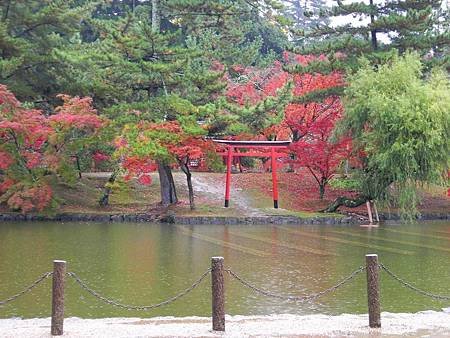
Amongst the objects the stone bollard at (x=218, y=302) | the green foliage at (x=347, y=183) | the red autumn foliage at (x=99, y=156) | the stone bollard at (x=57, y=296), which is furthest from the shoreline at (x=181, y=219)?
the stone bollard at (x=57, y=296)

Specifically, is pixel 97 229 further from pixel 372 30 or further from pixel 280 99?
pixel 372 30

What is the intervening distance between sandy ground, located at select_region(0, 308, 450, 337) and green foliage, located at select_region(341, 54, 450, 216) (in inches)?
496

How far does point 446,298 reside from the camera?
28.7ft

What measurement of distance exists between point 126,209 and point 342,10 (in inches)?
474

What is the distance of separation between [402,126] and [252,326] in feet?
46.4

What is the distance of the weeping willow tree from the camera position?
1967 cm

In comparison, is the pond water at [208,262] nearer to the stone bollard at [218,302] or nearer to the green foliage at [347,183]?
the stone bollard at [218,302]

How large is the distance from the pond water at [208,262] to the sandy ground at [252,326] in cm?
61

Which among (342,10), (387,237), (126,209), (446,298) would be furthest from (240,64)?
(446,298)

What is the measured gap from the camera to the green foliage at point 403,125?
19656mm

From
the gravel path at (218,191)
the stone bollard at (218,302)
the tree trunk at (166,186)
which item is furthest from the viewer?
the tree trunk at (166,186)

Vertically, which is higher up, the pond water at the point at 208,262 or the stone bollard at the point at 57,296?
the stone bollard at the point at 57,296

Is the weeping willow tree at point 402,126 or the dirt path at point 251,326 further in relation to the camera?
the weeping willow tree at point 402,126

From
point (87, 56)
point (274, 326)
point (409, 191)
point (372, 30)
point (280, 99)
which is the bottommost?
point (274, 326)
